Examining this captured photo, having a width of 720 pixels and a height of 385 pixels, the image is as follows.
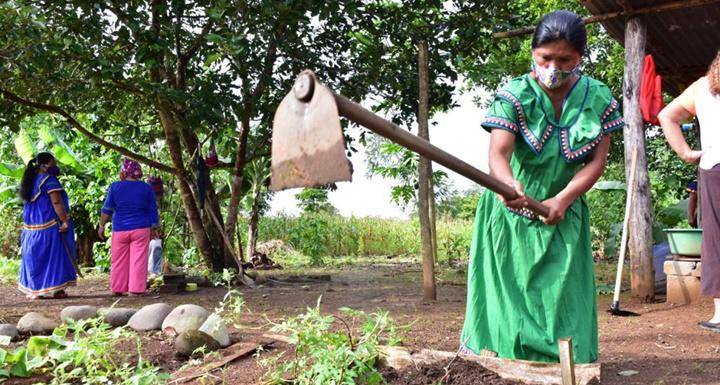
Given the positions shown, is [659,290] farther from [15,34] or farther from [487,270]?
[15,34]

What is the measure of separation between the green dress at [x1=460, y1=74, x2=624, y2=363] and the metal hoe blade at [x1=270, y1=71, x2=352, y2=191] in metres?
1.16

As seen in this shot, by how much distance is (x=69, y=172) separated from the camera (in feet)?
44.5

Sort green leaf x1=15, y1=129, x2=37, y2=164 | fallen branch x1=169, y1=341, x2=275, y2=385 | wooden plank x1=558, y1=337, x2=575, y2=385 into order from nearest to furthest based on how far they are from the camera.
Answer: wooden plank x1=558, y1=337, x2=575, y2=385
fallen branch x1=169, y1=341, x2=275, y2=385
green leaf x1=15, y1=129, x2=37, y2=164

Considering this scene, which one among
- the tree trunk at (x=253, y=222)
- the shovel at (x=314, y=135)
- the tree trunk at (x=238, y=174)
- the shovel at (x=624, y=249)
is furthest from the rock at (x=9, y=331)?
the tree trunk at (x=253, y=222)

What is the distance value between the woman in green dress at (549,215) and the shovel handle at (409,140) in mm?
518

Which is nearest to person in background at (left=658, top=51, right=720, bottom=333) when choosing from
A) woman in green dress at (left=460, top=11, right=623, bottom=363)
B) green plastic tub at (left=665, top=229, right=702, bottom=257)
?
green plastic tub at (left=665, top=229, right=702, bottom=257)

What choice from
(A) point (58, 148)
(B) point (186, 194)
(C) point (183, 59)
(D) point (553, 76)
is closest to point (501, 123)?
(D) point (553, 76)

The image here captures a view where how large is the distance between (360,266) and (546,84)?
11247mm

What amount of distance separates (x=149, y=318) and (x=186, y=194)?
4.86 m

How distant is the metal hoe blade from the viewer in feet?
5.57

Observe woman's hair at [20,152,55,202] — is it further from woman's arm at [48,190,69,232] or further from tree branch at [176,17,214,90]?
tree branch at [176,17,214,90]

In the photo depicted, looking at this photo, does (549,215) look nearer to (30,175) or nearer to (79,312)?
(79,312)

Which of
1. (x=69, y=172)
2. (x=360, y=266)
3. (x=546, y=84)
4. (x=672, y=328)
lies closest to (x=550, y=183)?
(x=546, y=84)

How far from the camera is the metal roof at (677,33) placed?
6633 mm
